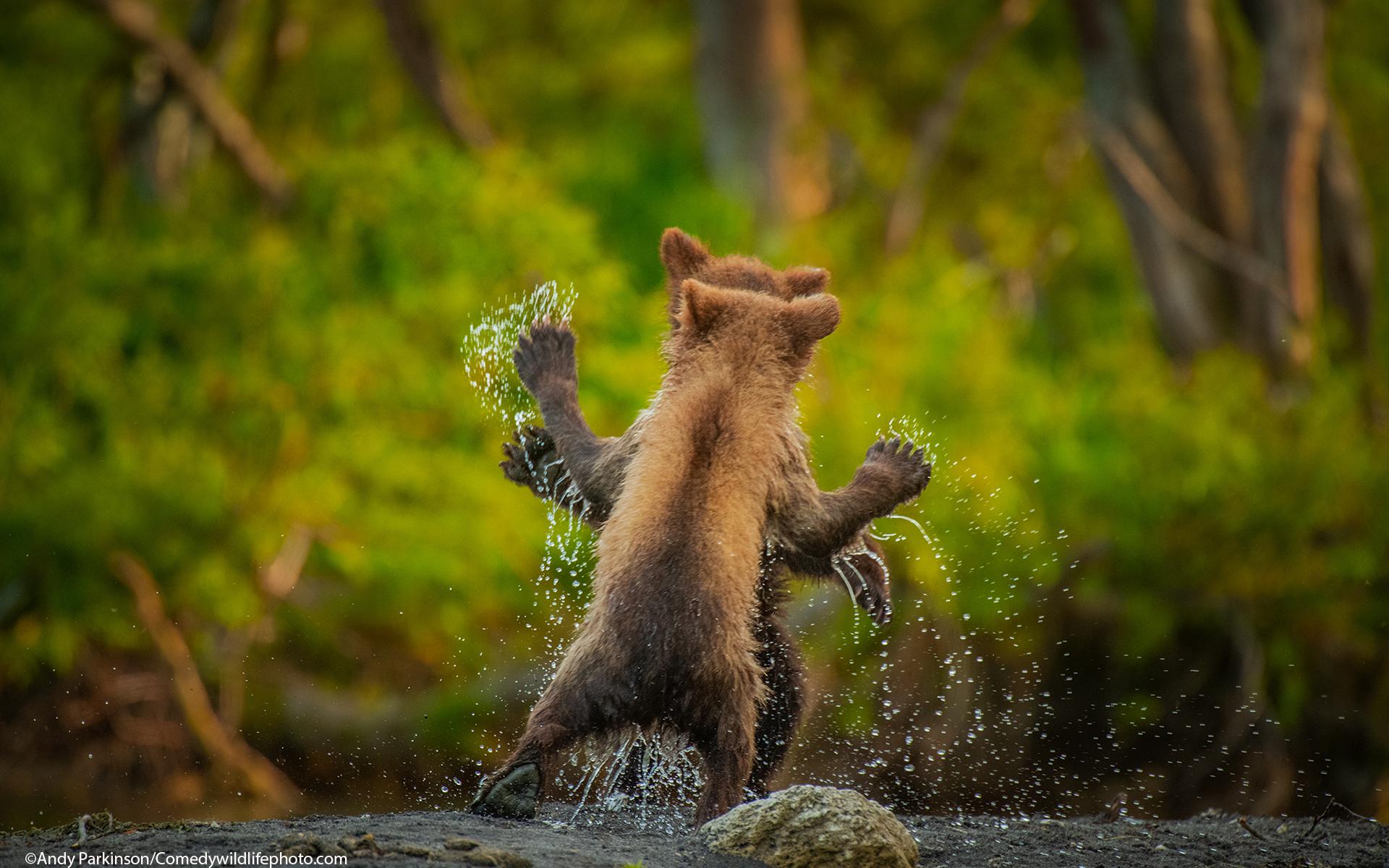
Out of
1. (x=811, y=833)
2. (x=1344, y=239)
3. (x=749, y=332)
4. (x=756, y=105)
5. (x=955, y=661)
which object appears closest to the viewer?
(x=811, y=833)

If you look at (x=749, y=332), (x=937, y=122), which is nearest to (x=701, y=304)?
(x=749, y=332)

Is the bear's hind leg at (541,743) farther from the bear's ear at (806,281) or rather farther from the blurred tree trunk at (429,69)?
the blurred tree trunk at (429,69)

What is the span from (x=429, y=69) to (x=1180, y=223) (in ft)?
26.9

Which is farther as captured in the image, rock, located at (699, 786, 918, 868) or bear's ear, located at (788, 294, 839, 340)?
bear's ear, located at (788, 294, 839, 340)

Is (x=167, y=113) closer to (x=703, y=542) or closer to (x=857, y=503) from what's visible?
(x=857, y=503)

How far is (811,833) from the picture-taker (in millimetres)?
4863

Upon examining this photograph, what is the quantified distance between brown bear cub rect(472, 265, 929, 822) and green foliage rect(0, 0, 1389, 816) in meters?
5.65

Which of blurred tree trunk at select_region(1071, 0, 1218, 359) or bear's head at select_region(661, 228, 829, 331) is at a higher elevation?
blurred tree trunk at select_region(1071, 0, 1218, 359)

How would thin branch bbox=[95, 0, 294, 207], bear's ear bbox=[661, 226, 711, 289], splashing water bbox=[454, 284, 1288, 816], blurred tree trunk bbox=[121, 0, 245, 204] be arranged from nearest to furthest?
bear's ear bbox=[661, 226, 711, 289], splashing water bbox=[454, 284, 1288, 816], thin branch bbox=[95, 0, 294, 207], blurred tree trunk bbox=[121, 0, 245, 204]

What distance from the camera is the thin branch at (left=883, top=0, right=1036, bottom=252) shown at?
17.0 meters

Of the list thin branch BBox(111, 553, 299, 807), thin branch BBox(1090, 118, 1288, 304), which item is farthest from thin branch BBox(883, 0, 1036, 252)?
thin branch BBox(111, 553, 299, 807)

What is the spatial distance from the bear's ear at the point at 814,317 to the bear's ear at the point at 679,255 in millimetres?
604

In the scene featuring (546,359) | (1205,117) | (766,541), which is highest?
(1205,117)

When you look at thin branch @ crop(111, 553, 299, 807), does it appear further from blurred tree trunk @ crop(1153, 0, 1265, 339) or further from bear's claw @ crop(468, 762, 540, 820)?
blurred tree trunk @ crop(1153, 0, 1265, 339)
